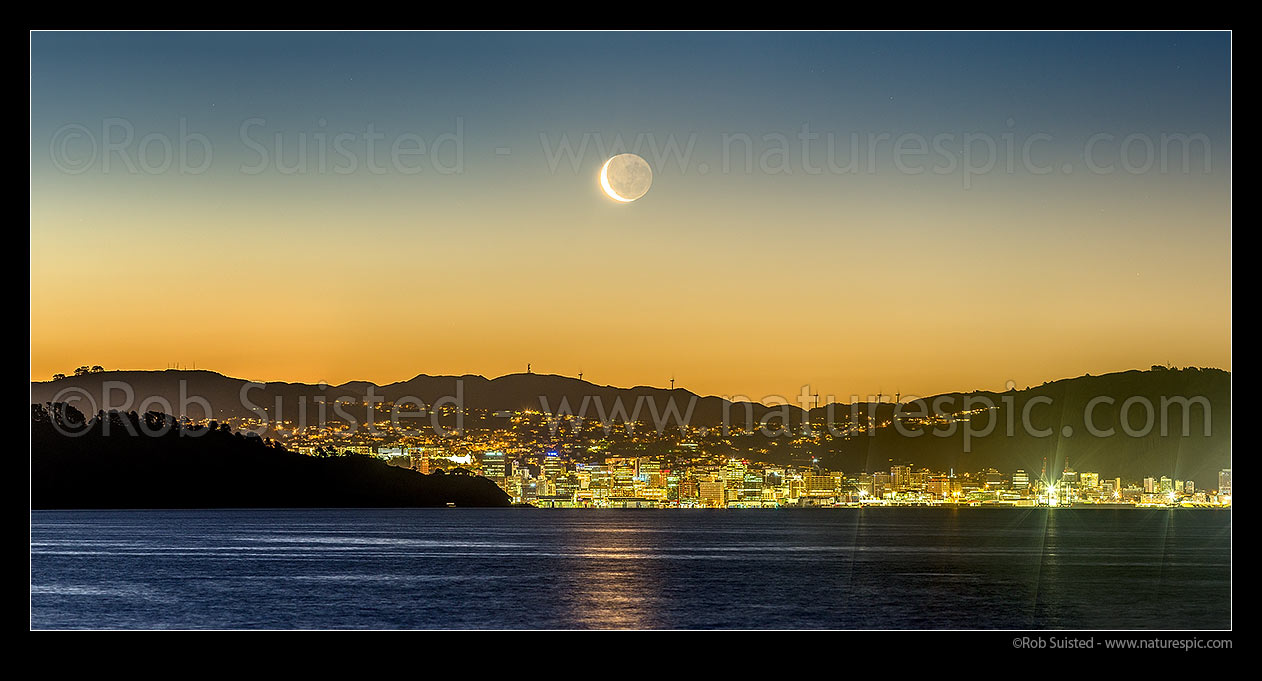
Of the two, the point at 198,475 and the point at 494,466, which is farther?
the point at 494,466

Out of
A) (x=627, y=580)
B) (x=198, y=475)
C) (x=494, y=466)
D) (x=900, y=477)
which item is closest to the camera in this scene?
(x=627, y=580)

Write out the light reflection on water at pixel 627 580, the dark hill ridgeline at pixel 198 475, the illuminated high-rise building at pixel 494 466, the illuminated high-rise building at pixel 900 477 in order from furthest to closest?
the illuminated high-rise building at pixel 494 466 → the illuminated high-rise building at pixel 900 477 → the dark hill ridgeline at pixel 198 475 → the light reflection on water at pixel 627 580

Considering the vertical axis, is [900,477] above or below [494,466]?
below

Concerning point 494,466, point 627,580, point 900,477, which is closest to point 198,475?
point 494,466

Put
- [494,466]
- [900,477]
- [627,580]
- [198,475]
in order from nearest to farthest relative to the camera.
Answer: [627,580] < [198,475] < [900,477] < [494,466]

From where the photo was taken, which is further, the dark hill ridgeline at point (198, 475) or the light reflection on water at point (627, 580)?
the dark hill ridgeline at point (198, 475)

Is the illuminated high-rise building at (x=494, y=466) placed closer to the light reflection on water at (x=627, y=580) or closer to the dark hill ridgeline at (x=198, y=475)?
the dark hill ridgeline at (x=198, y=475)

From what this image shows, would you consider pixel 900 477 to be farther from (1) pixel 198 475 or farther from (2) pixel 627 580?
(2) pixel 627 580

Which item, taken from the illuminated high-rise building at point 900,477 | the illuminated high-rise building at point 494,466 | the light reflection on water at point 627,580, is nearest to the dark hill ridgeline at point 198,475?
the illuminated high-rise building at point 494,466

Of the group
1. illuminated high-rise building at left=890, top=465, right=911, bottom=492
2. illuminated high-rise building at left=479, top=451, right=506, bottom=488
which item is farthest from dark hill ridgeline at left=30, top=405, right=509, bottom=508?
illuminated high-rise building at left=890, top=465, right=911, bottom=492
